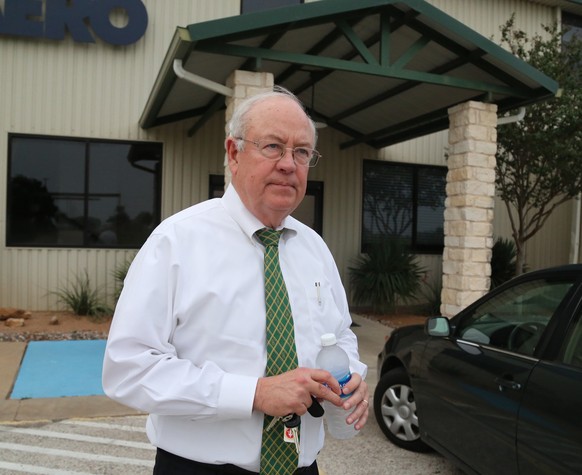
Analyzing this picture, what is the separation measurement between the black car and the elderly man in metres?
1.22

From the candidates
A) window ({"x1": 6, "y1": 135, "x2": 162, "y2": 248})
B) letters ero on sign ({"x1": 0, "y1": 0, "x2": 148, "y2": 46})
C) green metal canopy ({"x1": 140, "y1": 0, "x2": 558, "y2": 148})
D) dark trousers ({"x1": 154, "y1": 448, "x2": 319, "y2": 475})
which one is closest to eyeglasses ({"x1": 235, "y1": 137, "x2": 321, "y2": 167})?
dark trousers ({"x1": 154, "y1": 448, "x2": 319, "y2": 475})

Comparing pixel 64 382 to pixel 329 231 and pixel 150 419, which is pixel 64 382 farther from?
pixel 329 231

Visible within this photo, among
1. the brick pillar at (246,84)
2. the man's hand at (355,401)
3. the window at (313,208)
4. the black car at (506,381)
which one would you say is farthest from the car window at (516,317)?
the window at (313,208)

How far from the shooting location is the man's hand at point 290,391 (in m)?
1.54

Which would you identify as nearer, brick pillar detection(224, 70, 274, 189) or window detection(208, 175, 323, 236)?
brick pillar detection(224, 70, 274, 189)

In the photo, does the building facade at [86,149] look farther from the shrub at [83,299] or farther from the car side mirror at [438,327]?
the car side mirror at [438,327]

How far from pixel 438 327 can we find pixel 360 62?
4744 millimetres

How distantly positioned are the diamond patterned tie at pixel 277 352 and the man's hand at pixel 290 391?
0.10m

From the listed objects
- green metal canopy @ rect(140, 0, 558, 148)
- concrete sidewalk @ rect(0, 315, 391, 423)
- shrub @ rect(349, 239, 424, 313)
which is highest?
green metal canopy @ rect(140, 0, 558, 148)

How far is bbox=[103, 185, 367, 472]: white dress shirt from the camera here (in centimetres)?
153

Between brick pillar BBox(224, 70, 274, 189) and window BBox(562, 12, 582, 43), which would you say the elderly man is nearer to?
brick pillar BBox(224, 70, 274, 189)

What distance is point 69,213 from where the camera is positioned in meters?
9.49

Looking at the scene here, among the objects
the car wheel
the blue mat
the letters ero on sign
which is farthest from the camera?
the letters ero on sign

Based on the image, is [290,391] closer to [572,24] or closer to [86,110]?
[86,110]
